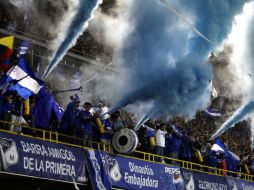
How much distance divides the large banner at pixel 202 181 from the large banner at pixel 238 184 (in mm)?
337

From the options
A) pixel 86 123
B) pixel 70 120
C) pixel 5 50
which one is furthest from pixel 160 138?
pixel 5 50

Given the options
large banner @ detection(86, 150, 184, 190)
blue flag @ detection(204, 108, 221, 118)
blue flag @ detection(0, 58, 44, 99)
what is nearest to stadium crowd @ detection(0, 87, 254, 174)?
blue flag @ detection(0, 58, 44, 99)

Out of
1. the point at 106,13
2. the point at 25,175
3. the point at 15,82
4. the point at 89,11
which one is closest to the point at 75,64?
the point at 106,13

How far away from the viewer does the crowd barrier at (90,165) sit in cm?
1753

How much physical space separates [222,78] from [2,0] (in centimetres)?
1585

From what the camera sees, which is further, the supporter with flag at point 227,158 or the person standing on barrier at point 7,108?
the supporter with flag at point 227,158

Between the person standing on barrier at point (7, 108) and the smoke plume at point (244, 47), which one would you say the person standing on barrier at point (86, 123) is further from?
the smoke plume at point (244, 47)

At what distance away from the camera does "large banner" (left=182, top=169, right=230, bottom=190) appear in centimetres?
2338

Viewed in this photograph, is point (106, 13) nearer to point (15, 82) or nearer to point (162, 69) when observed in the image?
point (162, 69)

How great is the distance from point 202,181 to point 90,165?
19.5 feet

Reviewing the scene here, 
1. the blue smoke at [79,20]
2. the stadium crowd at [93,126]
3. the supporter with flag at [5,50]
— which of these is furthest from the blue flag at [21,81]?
the blue smoke at [79,20]

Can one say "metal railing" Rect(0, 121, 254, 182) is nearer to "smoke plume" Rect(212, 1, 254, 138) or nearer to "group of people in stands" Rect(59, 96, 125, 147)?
"group of people in stands" Rect(59, 96, 125, 147)

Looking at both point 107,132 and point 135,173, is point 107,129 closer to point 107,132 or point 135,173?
point 107,132

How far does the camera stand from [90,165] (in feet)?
64.4
